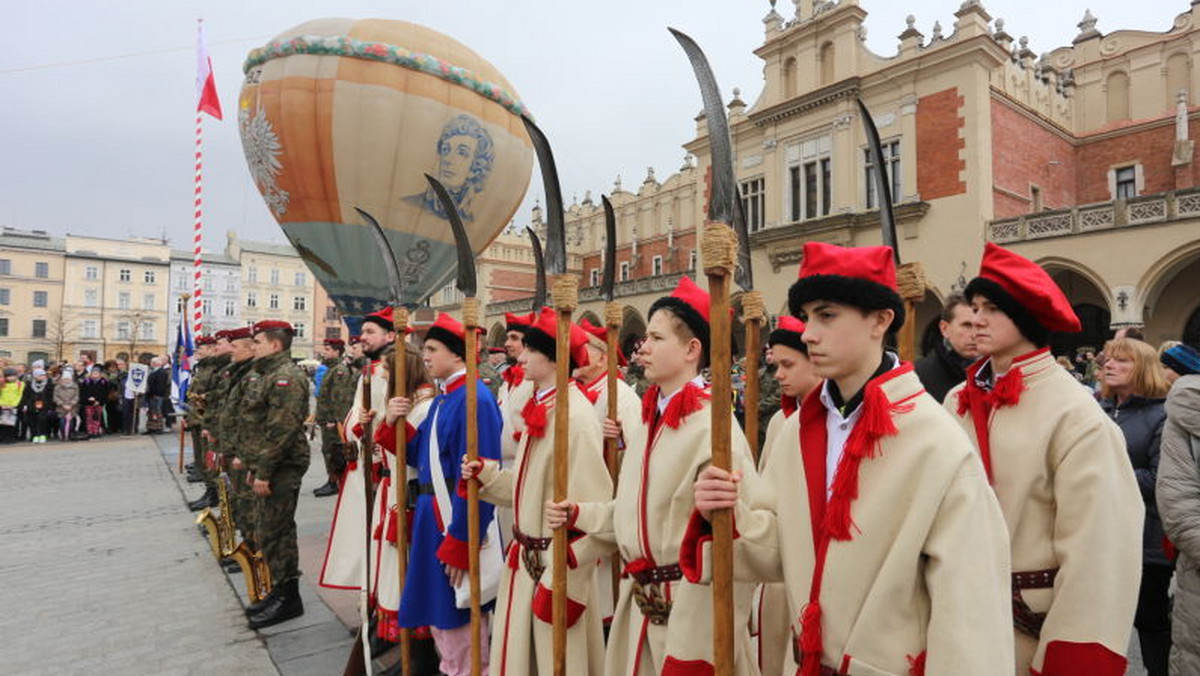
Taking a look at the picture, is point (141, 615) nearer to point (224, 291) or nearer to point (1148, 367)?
point (1148, 367)

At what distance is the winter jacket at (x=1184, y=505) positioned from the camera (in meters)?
2.72

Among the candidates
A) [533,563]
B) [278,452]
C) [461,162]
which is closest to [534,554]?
[533,563]

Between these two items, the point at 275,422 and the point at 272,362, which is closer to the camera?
the point at 275,422

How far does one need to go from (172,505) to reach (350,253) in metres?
4.26

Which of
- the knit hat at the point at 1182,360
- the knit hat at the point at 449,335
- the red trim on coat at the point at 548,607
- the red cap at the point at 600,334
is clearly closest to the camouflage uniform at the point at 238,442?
the knit hat at the point at 449,335

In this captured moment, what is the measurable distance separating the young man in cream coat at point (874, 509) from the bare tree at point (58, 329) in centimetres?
6755

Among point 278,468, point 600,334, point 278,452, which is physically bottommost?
point 278,468

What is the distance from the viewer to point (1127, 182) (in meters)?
21.8

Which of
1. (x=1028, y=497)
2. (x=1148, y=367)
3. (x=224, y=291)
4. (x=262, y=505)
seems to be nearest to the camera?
(x=1028, y=497)

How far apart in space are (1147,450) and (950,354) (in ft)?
3.34

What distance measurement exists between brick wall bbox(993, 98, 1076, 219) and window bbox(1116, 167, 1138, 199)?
1309 millimetres

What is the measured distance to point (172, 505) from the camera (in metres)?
9.05

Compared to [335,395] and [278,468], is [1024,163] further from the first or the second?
[278,468]

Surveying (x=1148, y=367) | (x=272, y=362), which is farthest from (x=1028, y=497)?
(x=272, y=362)
